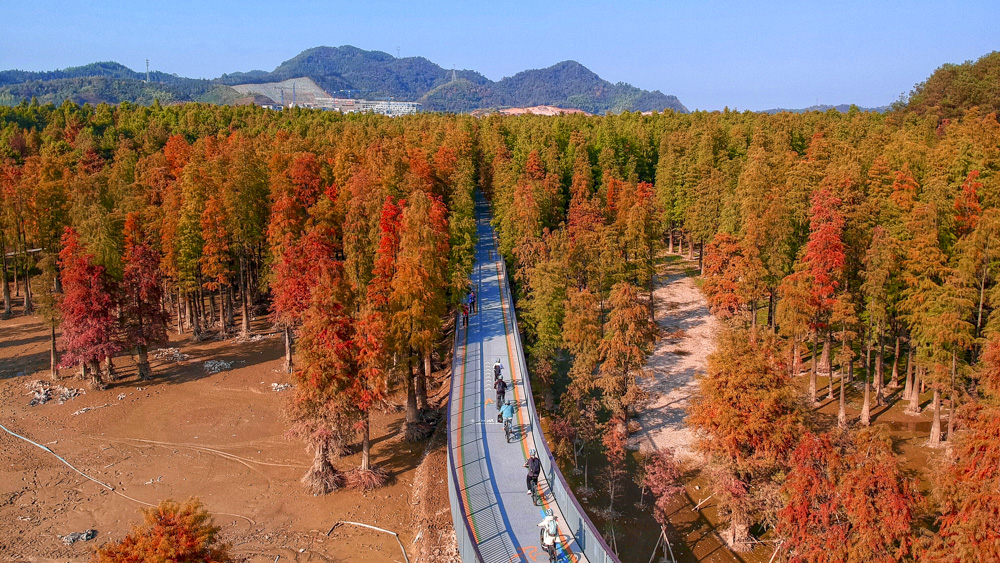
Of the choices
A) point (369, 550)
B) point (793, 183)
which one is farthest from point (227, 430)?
point (793, 183)

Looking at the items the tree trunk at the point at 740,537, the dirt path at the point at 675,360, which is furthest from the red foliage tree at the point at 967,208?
the tree trunk at the point at 740,537

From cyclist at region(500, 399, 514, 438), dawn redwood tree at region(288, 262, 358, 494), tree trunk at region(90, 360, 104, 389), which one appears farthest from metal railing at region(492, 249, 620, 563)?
tree trunk at region(90, 360, 104, 389)

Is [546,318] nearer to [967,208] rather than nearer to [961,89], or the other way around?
[967,208]

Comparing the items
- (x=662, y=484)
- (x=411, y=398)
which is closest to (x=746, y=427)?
(x=662, y=484)

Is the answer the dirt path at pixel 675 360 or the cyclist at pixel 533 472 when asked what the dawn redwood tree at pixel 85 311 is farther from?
the dirt path at pixel 675 360

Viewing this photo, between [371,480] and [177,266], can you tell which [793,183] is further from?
[177,266]
